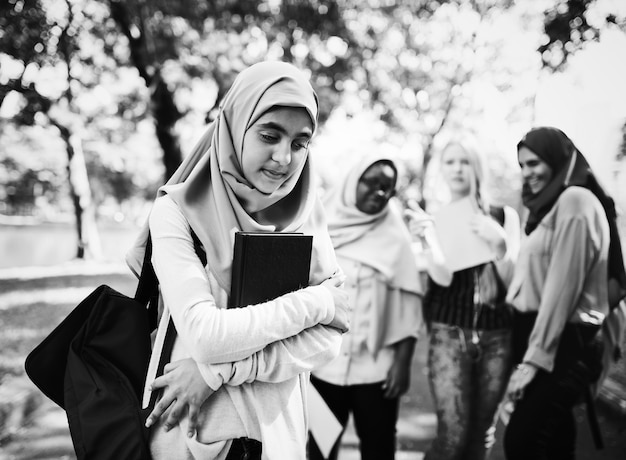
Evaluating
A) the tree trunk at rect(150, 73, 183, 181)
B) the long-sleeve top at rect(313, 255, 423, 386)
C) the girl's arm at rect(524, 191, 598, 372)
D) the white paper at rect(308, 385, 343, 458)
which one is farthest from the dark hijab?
the tree trunk at rect(150, 73, 183, 181)

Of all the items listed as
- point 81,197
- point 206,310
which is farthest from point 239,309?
point 81,197

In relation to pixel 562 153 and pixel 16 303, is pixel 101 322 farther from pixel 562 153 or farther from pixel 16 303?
pixel 16 303

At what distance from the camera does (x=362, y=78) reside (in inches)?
330

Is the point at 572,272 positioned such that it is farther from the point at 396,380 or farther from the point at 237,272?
the point at 237,272

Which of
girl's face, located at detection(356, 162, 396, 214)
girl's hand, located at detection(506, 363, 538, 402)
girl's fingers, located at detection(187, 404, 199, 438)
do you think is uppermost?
girl's face, located at detection(356, 162, 396, 214)

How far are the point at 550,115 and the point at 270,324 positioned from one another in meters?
2.26

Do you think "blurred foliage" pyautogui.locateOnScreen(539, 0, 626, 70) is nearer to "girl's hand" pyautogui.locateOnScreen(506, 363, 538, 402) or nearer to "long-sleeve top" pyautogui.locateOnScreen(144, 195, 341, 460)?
"girl's hand" pyautogui.locateOnScreen(506, 363, 538, 402)

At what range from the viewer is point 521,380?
229 cm

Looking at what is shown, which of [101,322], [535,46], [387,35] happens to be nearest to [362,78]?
[387,35]

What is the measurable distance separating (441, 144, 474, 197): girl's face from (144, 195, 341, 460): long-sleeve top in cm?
171

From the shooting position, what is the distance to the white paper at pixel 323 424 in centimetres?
209

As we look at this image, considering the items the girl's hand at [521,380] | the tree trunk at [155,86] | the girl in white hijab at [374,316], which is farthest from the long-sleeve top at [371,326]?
the tree trunk at [155,86]

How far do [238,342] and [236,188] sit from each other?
0.44 metres

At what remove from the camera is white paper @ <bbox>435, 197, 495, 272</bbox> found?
255 cm
